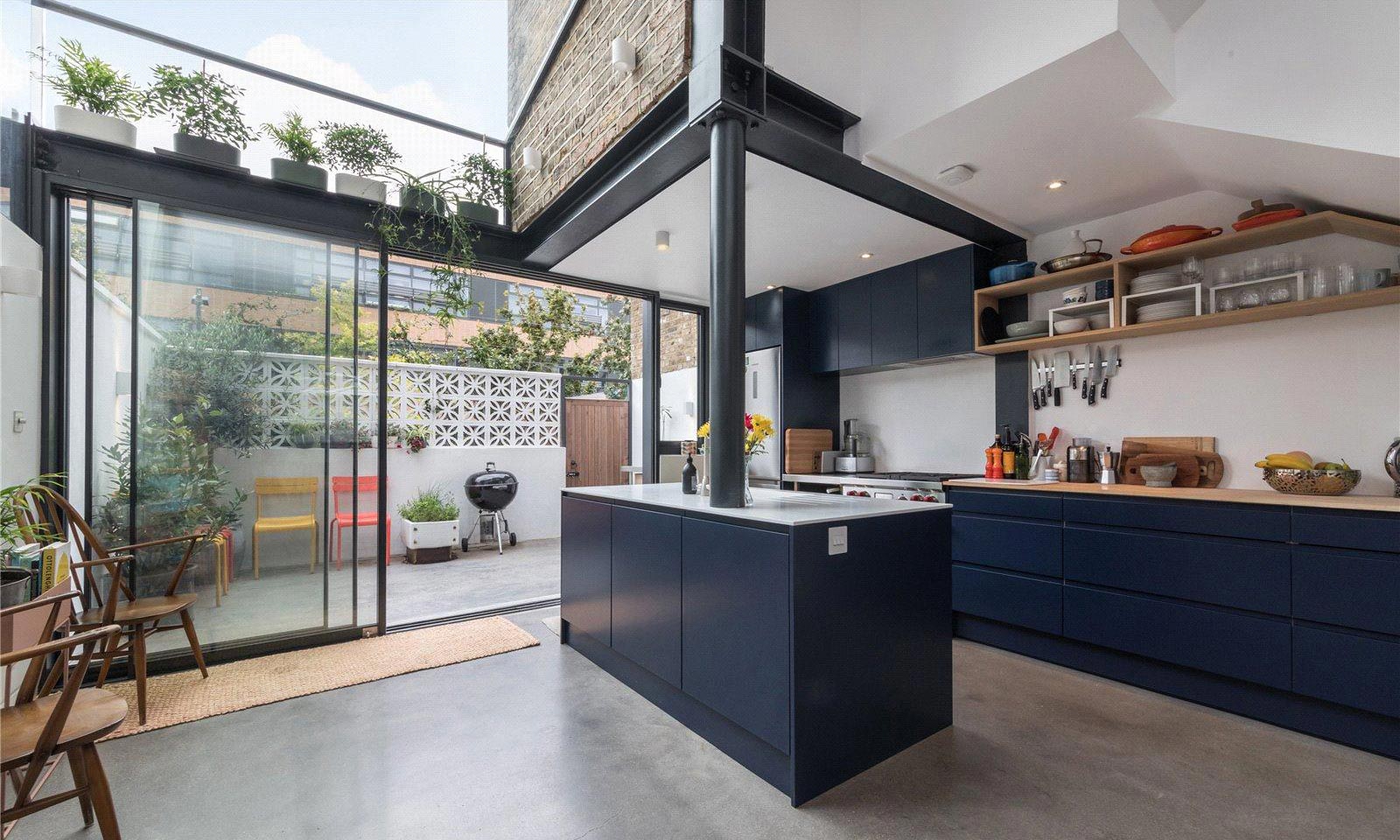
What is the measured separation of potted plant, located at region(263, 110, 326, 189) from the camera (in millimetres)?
3203

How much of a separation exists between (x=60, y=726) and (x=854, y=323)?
4605 millimetres

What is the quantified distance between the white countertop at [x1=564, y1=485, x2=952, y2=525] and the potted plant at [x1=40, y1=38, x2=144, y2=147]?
2858 millimetres

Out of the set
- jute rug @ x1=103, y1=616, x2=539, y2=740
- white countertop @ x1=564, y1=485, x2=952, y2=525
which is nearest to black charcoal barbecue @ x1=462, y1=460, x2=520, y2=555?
jute rug @ x1=103, y1=616, x2=539, y2=740

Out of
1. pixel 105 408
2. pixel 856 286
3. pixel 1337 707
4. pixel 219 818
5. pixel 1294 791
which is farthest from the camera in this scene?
pixel 856 286

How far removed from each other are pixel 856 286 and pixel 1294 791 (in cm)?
370

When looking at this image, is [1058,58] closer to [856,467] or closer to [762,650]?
[762,650]

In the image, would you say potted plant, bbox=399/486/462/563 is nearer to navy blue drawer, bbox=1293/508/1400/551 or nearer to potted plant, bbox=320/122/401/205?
potted plant, bbox=320/122/401/205

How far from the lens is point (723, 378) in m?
2.39

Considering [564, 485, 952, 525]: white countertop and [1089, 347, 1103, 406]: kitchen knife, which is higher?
[1089, 347, 1103, 406]: kitchen knife

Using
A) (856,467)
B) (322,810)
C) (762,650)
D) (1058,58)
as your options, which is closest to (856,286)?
(856,467)

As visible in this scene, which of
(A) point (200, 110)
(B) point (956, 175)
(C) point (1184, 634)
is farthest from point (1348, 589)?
(A) point (200, 110)

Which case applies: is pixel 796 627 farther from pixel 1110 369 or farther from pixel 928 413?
pixel 928 413

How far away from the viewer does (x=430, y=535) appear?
221 inches

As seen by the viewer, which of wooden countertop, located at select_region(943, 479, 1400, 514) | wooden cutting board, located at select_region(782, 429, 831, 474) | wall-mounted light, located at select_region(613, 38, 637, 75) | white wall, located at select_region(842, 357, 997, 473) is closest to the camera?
wooden countertop, located at select_region(943, 479, 1400, 514)
